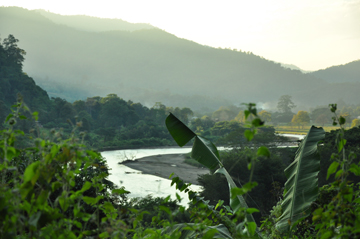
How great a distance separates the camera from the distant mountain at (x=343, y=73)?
128875 millimetres

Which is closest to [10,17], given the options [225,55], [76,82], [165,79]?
[76,82]

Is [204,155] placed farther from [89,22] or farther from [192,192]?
[89,22]

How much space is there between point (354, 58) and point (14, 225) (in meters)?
163

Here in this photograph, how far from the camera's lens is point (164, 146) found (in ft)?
110

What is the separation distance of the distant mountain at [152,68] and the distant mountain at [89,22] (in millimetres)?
23388

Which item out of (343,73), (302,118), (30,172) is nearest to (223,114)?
(302,118)

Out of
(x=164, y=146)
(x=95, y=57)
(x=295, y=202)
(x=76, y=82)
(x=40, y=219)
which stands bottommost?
(x=164, y=146)

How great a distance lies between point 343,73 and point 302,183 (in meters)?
151

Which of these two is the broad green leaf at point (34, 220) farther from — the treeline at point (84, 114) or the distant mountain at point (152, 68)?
the distant mountain at point (152, 68)

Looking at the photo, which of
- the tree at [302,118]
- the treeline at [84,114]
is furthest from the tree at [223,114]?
the treeline at [84,114]

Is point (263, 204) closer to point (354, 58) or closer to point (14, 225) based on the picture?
point (14, 225)

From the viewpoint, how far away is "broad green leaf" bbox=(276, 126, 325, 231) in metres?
1.93

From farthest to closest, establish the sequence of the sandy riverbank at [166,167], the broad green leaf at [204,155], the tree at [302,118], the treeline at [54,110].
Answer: the tree at [302,118]
the treeline at [54,110]
the sandy riverbank at [166,167]
the broad green leaf at [204,155]

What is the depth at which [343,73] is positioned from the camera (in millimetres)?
131875
